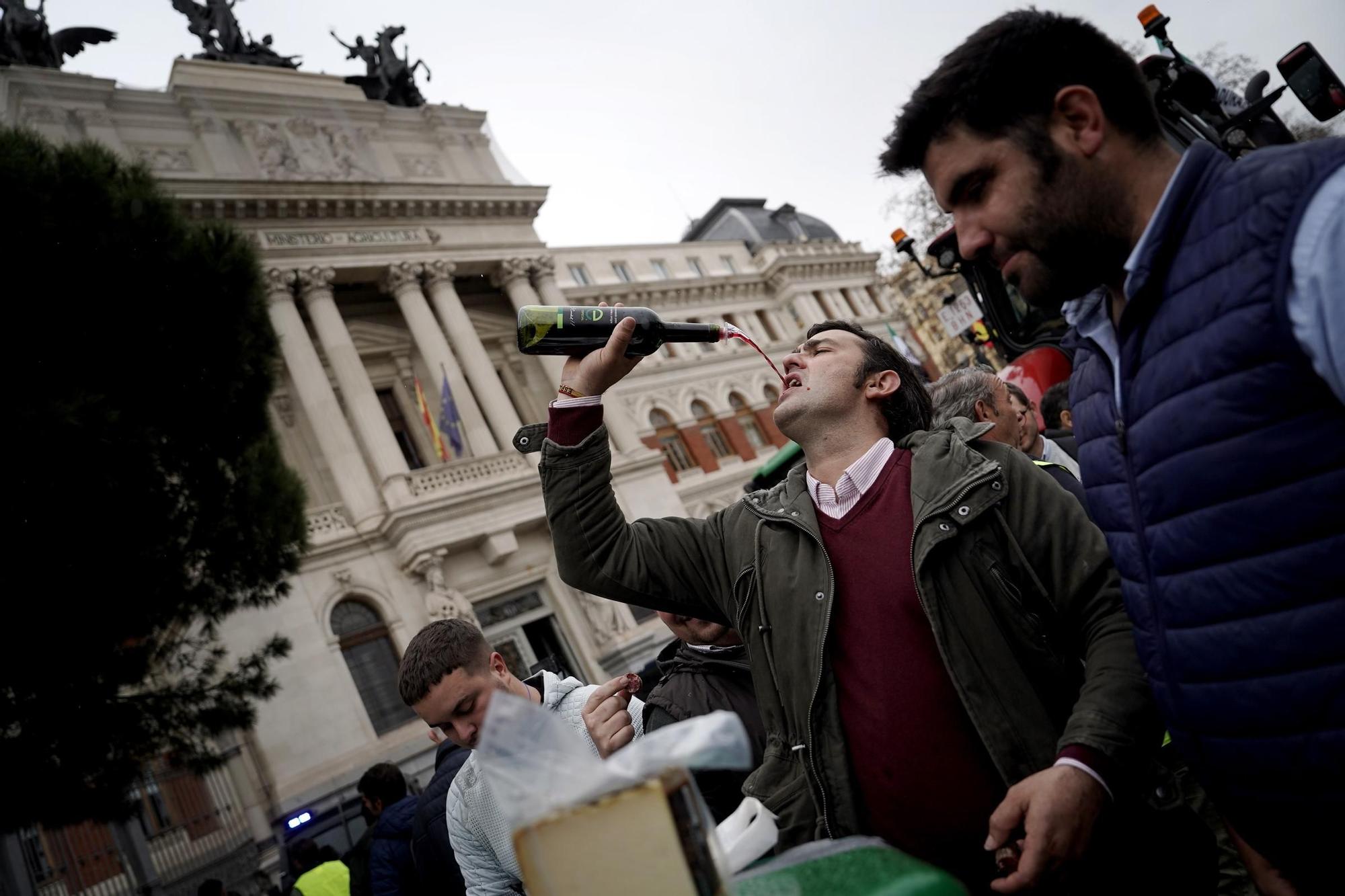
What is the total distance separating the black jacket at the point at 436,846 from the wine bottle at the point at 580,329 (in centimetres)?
220

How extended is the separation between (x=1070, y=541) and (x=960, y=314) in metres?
12.8

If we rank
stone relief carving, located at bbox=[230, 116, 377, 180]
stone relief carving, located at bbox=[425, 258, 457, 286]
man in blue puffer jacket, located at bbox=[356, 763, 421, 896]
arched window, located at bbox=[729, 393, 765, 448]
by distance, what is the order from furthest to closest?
1. arched window, located at bbox=[729, 393, 765, 448]
2. stone relief carving, located at bbox=[425, 258, 457, 286]
3. stone relief carving, located at bbox=[230, 116, 377, 180]
4. man in blue puffer jacket, located at bbox=[356, 763, 421, 896]

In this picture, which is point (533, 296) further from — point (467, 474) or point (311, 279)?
point (467, 474)

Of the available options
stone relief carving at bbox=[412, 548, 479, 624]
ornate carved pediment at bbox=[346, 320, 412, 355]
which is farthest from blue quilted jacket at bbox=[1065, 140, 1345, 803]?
ornate carved pediment at bbox=[346, 320, 412, 355]

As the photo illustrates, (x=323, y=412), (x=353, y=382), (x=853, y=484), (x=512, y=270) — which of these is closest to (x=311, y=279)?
(x=353, y=382)

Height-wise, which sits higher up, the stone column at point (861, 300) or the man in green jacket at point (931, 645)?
the stone column at point (861, 300)

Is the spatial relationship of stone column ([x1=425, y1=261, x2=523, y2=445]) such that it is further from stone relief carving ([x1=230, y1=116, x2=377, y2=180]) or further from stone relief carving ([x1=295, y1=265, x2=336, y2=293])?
stone relief carving ([x1=230, y1=116, x2=377, y2=180])

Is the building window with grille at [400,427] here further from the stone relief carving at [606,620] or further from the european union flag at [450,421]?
the stone relief carving at [606,620]

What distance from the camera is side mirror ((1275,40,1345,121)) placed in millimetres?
5922

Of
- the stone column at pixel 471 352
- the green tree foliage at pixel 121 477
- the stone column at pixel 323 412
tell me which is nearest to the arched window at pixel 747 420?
the stone column at pixel 471 352

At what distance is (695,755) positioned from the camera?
0.70 meters

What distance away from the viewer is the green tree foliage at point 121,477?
6.87 meters

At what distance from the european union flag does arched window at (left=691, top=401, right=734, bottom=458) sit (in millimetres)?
10907

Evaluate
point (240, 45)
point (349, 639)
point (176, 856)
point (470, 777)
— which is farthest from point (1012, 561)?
point (240, 45)
